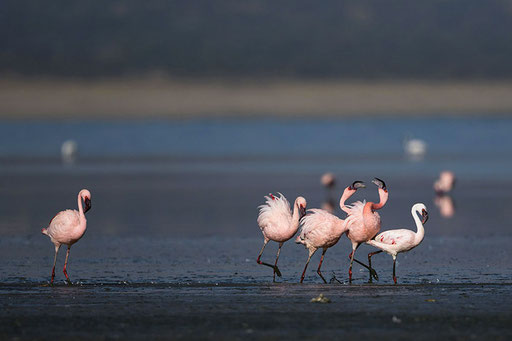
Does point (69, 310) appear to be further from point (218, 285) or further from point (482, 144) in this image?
point (482, 144)

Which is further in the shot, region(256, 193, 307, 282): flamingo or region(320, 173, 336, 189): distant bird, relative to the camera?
region(320, 173, 336, 189): distant bird

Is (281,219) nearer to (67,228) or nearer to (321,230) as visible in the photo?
(321,230)

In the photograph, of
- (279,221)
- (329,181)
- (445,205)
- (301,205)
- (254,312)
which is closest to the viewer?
(254,312)

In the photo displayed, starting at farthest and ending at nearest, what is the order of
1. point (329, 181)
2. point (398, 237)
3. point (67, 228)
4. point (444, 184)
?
point (329, 181), point (444, 184), point (67, 228), point (398, 237)

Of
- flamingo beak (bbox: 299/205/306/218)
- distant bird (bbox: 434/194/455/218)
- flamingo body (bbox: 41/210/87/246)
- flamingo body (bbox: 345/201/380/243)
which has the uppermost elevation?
distant bird (bbox: 434/194/455/218)

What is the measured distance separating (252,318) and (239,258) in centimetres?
624

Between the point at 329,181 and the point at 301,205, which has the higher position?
the point at 329,181

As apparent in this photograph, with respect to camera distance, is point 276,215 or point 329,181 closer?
point 276,215

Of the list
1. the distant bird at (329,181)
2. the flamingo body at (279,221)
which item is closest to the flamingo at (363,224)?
the flamingo body at (279,221)

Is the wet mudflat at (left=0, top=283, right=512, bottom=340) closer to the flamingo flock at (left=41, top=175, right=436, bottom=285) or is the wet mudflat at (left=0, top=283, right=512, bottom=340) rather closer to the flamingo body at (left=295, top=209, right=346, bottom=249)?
the flamingo flock at (left=41, top=175, right=436, bottom=285)

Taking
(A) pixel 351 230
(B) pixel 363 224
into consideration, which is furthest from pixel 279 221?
(B) pixel 363 224

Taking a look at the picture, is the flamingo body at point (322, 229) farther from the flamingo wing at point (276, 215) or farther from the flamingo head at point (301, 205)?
the flamingo wing at point (276, 215)

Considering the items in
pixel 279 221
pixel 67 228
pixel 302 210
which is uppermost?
pixel 302 210

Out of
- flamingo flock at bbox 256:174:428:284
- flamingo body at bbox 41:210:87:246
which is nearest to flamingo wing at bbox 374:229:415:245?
flamingo flock at bbox 256:174:428:284
